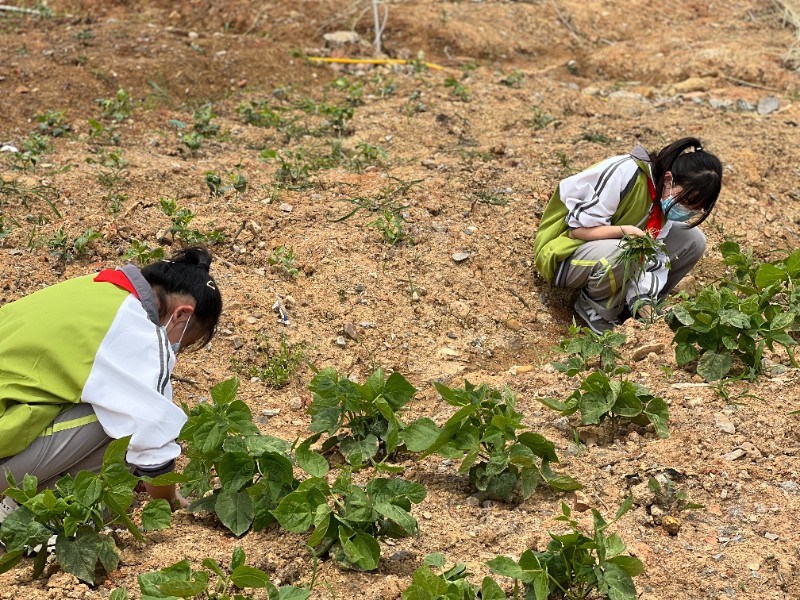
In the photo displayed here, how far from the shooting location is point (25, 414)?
8.96 ft

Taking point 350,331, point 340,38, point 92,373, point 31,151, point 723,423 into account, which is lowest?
point 350,331

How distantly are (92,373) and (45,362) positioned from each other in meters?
0.14

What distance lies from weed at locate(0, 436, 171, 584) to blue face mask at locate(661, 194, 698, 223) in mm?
2767

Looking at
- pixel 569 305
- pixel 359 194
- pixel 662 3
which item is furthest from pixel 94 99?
pixel 662 3

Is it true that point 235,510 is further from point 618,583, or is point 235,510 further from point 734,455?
point 734,455

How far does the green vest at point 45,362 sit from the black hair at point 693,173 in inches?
101

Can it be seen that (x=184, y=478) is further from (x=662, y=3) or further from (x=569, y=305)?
(x=662, y=3)

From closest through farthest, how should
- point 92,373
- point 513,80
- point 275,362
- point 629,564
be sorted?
point 629,564, point 92,373, point 275,362, point 513,80

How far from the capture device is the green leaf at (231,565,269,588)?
89.5 inches

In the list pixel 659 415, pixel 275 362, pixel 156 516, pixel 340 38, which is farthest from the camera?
pixel 340 38

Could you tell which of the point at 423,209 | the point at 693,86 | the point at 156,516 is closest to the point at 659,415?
the point at 156,516

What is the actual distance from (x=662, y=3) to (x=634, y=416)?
8090 millimetres

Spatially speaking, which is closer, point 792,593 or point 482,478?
point 792,593

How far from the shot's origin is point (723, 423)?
326cm
